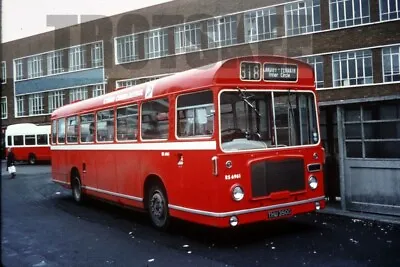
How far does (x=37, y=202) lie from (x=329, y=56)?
21.6 meters

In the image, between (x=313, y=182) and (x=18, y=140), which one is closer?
(x=313, y=182)

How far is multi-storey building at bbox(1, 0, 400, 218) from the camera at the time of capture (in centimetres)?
889

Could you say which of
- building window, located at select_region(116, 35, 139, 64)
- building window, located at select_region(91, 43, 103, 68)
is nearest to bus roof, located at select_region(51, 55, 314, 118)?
building window, located at select_region(116, 35, 139, 64)

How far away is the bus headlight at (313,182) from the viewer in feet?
24.8

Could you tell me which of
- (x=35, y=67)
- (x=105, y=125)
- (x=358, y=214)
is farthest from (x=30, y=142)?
(x=358, y=214)

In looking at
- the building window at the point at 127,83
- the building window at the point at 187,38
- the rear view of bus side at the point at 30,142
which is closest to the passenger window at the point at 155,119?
the building window at the point at 187,38

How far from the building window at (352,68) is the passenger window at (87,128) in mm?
20267

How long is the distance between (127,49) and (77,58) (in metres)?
7.13

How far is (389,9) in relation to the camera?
1027 inches

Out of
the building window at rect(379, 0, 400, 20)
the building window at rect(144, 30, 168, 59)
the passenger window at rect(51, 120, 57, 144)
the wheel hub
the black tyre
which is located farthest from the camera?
the building window at rect(144, 30, 168, 59)

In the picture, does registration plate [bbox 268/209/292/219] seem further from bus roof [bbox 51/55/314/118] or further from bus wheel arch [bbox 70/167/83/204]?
bus wheel arch [bbox 70/167/83/204]

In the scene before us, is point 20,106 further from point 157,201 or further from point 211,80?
point 211,80

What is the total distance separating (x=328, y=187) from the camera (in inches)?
396

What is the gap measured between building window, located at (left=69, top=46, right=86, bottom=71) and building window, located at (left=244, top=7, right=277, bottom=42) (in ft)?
60.4
